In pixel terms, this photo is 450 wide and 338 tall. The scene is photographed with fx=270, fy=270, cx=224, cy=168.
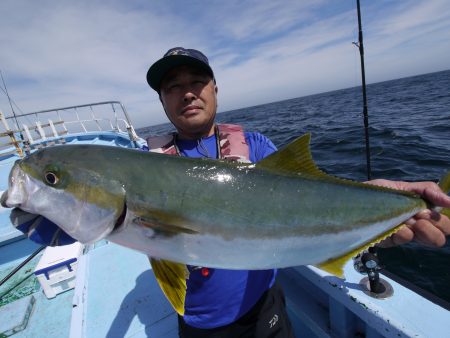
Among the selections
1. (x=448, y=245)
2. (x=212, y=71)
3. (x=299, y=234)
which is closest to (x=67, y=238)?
(x=299, y=234)

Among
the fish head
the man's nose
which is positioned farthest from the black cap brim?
the fish head

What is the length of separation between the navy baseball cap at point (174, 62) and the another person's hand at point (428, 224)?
2.16m

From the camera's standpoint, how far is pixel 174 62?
96.8 inches

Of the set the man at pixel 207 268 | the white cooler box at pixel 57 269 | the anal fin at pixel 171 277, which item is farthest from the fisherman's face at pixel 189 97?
the white cooler box at pixel 57 269

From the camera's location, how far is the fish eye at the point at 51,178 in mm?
1767

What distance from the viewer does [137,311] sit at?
125 inches

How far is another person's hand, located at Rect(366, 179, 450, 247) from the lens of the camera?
2070 millimetres

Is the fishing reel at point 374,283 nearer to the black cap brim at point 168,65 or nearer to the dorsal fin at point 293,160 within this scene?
the dorsal fin at point 293,160

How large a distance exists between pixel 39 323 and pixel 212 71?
4.81 metres

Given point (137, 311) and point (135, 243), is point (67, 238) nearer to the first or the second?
point (135, 243)

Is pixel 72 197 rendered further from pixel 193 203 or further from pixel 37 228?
pixel 193 203

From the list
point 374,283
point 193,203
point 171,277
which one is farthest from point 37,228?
point 374,283

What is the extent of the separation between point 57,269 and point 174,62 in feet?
13.7

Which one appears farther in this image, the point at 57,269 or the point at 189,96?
the point at 57,269
